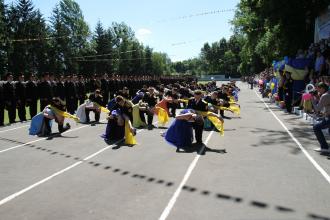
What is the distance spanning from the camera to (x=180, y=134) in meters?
13.0

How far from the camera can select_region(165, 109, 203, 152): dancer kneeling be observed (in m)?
12.9

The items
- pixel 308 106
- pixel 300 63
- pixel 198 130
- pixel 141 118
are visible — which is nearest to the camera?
pixel 198 130

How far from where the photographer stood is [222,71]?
164125 mm

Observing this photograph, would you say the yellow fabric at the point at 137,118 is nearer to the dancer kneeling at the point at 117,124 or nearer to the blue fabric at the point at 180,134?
the dancer kneeling at the point at 117,124

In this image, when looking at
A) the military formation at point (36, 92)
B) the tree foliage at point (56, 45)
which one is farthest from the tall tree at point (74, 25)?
the military formation at point (36, 92)

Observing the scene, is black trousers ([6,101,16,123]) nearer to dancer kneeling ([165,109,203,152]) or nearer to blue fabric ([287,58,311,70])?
dancer kneeling ([165,109,203,152])

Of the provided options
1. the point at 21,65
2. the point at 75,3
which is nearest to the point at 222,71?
the point at 75,3

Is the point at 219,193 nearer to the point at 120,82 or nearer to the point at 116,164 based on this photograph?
the point at 116,164

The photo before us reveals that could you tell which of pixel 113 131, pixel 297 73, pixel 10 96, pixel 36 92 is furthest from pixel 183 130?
pixel 297 73

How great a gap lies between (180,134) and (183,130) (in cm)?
16

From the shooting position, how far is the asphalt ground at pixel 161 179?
6.81 meters

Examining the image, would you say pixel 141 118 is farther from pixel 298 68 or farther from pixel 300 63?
pixel 300 63

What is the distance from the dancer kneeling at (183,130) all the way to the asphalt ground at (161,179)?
1.30 feet

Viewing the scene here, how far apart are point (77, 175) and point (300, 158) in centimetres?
581
